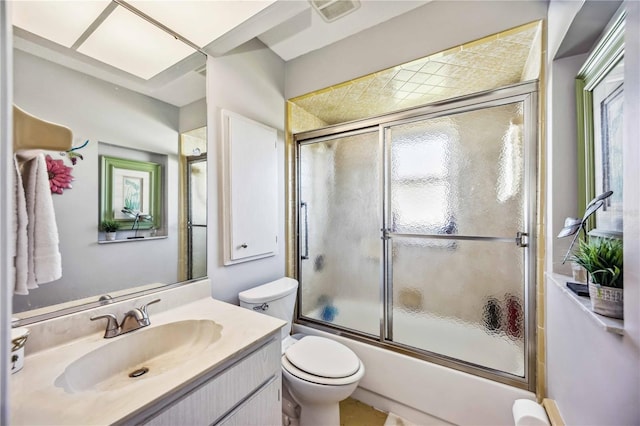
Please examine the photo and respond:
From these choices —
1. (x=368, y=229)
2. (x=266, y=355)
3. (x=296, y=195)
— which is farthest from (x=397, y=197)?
(x=266, y=355)

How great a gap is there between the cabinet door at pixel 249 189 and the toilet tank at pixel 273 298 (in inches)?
8.6

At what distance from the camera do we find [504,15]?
132cm

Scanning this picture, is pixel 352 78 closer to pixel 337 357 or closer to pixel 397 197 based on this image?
pixel 397 197

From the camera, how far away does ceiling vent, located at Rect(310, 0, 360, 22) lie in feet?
4.85

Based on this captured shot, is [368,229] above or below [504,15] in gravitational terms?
below

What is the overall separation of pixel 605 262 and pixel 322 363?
1.25 meters

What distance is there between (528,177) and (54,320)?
7.13 ft

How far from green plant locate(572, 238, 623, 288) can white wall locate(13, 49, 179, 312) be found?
66.8 inches

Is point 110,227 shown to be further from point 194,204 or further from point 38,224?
point 38,224

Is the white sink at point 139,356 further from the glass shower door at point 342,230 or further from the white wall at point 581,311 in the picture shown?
the white wall at point 581,311

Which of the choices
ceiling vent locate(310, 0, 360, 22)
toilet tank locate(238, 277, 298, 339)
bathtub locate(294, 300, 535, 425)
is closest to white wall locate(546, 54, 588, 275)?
bathtub locate(294, 300, 535, 425)

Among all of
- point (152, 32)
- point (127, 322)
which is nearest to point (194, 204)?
point (127, 322)

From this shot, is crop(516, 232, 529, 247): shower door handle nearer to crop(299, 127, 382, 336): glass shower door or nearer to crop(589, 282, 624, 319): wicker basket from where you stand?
crop(589, 282, 624, 319): wicker basket

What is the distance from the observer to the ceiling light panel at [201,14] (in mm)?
1175
